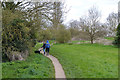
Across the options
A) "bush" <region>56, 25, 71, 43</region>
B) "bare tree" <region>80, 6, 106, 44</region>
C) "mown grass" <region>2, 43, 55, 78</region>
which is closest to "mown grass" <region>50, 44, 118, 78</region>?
"mown grass" <region>2, 43, 55, 78</region>

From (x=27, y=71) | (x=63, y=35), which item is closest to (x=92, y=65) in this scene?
(x=27, y=71)

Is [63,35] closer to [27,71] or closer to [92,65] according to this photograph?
[92,65]

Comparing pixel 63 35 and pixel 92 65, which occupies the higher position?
pixel 63 35

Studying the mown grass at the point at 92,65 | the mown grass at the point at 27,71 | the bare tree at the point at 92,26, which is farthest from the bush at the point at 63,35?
the mown grass at the point at 27,71

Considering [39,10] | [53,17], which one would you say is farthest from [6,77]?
[53,17]

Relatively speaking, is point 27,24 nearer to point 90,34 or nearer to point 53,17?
point 53,17

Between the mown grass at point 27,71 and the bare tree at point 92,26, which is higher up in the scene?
the bare tree at point 92,26

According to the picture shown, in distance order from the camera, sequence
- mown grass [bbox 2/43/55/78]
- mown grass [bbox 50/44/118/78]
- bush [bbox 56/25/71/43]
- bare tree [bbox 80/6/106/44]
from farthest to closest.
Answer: bush [bbox 56/25/71/43], bare tree [bbox 80/6/106/44], mown grass [bbox 2/43/55/78], mown grass [bbox 50/44/118/78]

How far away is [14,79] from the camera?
15.5 feet

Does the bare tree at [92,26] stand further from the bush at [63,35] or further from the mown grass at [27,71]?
the mown grass at [27,71]

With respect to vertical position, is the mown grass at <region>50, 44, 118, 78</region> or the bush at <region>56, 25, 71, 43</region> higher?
the bush at <region>56, 25, 71, 43</region>

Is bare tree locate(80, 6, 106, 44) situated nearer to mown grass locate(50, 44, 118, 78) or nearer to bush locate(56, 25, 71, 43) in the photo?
bush locate(56, 25, 71, 43)

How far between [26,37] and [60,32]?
68.2 feet

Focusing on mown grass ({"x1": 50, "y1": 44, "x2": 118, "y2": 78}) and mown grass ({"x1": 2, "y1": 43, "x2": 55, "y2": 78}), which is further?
mown grass ({"x1": 2, "y1": 43, "x2": 55, "y2": 78})
